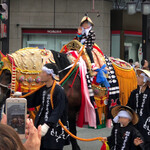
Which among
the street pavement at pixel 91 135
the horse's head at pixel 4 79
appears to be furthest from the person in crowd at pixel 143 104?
the street pavement at pixel 91 135

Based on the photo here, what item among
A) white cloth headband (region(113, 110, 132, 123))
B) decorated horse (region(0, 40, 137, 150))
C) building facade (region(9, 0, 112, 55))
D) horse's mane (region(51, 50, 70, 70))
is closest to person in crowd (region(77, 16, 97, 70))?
decorated horse (region(0, 40, 137, 150))

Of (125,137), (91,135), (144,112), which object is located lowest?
(91,135)

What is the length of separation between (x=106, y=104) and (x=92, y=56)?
0.95m

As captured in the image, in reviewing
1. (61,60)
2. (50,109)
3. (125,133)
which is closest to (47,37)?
(61,60)

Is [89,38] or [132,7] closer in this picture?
[89,38]

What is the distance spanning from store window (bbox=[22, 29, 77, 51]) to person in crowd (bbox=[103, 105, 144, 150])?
51.4 ft

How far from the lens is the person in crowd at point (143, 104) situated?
5.98 m

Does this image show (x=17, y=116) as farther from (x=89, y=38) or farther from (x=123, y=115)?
(x=89, y=38)

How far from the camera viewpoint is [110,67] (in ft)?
27.7

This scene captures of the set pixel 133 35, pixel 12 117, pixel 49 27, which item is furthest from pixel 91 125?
pixel 133 35

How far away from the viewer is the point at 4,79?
6992 millimetres

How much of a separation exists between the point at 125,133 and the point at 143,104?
0.74m

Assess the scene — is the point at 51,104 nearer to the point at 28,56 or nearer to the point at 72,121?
the point at 28,56

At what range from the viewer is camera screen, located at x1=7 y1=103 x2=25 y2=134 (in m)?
4.68
